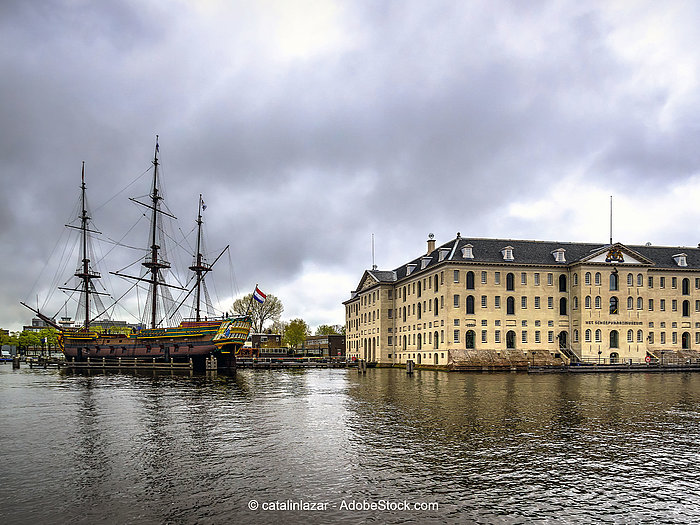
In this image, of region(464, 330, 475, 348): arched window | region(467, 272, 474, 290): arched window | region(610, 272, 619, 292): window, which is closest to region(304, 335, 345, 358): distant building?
region(464, 330, 475, 348): arched window

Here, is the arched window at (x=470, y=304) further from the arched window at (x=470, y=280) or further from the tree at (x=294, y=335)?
the tree at (x=294, y=335)

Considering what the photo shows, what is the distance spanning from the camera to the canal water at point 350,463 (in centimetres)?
1225

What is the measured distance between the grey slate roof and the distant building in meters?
43.9

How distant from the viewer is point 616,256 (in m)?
76.2

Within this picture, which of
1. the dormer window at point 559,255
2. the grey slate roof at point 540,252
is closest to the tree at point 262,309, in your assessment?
the grey slate roof at point 540,252

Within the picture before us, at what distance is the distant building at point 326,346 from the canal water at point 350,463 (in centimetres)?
9296

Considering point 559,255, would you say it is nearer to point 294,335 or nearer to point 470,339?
point 470,339

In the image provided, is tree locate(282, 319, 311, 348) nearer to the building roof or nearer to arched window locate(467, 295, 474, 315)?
the building roof

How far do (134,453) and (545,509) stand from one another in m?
12.5

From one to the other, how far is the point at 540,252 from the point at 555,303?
295 inches

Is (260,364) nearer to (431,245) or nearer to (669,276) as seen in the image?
(431,245)

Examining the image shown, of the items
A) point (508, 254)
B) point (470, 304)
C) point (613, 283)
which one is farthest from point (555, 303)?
point (470, 304)

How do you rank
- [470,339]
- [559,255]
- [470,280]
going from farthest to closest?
[559,255], [470,280], [470,339]

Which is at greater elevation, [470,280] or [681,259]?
[681,259]
